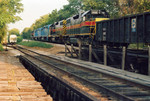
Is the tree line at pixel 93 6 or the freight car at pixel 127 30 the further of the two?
the tree line at pixel 93 6

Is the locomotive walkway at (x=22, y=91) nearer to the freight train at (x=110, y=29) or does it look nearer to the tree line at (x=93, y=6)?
the freight train at (x=110, y=29)

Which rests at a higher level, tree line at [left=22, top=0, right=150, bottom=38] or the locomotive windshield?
tree line at [left=22, top=0, right=150, bottom=38]

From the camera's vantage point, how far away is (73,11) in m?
51.6

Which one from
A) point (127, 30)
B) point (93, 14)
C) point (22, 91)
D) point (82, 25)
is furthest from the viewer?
point (82, 25)

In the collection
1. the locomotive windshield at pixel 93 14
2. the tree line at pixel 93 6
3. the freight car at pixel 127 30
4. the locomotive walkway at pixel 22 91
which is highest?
the tree line at pixel 93 6

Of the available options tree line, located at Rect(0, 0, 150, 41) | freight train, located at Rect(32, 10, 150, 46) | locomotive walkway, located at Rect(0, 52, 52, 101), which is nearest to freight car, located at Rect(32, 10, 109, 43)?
freight train, located at Rect(32, 10, 150, 46)

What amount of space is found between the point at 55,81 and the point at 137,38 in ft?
21.5

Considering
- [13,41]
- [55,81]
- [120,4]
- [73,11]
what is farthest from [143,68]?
[13,41]

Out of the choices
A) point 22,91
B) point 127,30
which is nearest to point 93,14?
point 127,30

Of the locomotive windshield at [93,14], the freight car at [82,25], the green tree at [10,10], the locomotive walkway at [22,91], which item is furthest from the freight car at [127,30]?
the green tree at [10,10]

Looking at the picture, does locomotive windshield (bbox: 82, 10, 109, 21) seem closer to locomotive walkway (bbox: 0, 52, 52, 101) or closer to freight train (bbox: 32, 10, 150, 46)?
freight train (bbox: 32, 10, 150, 46)

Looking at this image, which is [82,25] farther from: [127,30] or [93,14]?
[127,30]

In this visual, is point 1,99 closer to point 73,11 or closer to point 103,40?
point 103,40

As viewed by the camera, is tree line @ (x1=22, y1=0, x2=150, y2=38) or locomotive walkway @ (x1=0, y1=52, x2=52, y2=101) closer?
locomotive walkway @ (x1=0, y1=52, x2=52, y2=101)
